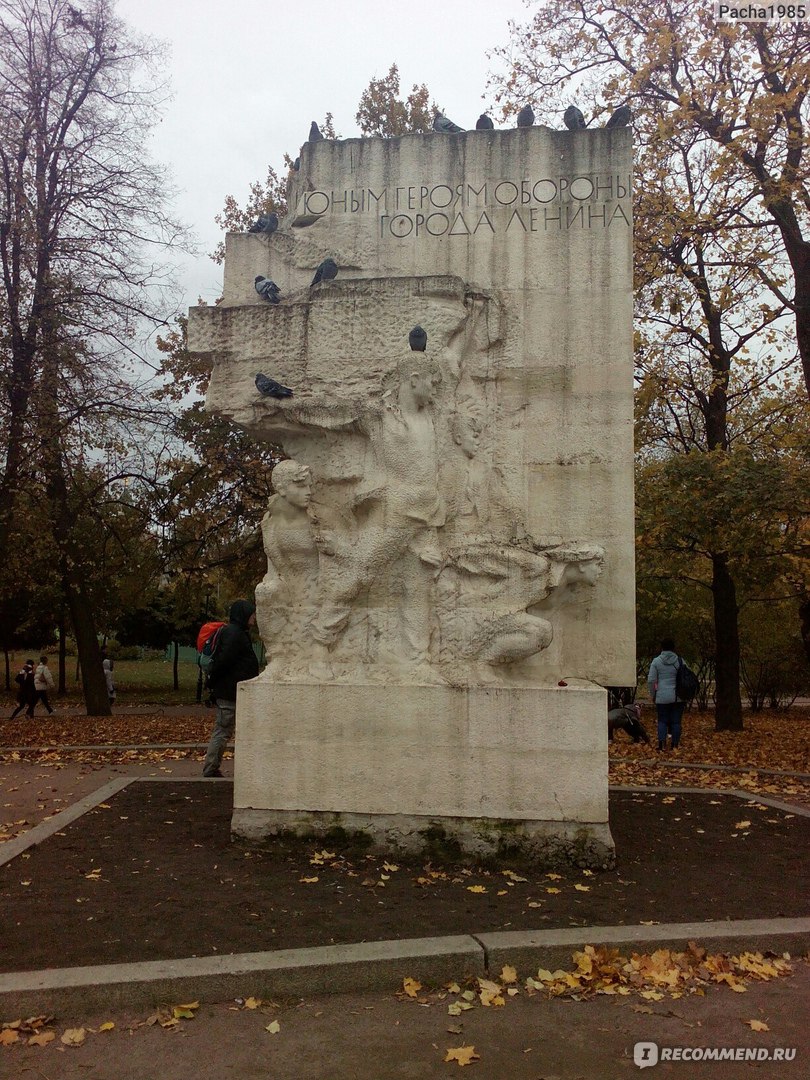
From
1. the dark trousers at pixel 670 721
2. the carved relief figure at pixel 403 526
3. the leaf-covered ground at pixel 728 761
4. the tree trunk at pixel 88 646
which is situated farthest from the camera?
the tree trunk at pixel 88 646

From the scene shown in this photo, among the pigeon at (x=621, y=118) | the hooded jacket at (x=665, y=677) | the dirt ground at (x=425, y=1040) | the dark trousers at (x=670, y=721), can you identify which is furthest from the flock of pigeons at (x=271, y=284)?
the dark trousers at (x=670, y=721)

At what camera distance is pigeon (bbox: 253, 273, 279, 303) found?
21.8 ft

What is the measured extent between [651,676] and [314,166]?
32.0ft

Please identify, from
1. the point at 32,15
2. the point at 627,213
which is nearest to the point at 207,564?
the point at 32,15

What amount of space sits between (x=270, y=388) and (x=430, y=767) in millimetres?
2990

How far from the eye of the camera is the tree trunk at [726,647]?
1606 cm

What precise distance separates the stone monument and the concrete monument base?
1 centimetres

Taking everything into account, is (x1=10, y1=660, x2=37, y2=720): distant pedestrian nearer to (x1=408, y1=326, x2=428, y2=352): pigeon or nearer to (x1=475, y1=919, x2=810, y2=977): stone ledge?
(x1=408, y1=326, x2=428, y2=352): pigeon

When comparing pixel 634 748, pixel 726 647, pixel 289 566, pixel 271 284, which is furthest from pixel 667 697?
pixel 271 284

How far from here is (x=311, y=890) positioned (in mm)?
5316

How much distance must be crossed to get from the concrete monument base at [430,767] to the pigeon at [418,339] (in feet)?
8.02

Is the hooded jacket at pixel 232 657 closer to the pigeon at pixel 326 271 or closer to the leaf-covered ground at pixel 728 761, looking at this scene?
the pigeon at pixel 326 271

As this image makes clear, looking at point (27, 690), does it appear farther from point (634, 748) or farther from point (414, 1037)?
point (414, 1037)

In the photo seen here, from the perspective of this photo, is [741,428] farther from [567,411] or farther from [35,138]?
[35,138]
